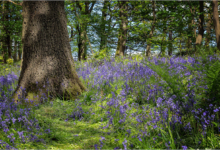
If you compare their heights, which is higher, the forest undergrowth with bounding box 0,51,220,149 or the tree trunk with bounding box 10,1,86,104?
the tree trunk with bounding box 10,1,86,104

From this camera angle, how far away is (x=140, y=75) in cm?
394

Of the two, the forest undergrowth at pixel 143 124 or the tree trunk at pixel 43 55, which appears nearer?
the forest undergrowth at pixel 143 124

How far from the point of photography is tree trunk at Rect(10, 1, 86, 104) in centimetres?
355

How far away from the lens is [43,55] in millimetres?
3576

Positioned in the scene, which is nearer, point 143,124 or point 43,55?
point 143,124

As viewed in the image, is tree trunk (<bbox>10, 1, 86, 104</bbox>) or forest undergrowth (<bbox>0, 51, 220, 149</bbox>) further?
tree trunk (<bbox>10, 1, 86, 104</bbox>)

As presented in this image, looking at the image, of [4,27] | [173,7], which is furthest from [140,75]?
[4,27]

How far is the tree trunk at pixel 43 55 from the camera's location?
3547 millimetres

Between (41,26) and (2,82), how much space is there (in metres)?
1.76

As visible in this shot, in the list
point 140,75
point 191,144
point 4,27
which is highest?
point 4,27

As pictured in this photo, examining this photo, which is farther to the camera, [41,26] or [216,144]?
[41,26]

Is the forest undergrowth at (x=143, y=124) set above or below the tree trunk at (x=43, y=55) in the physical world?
below

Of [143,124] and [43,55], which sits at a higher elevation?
[43,55]

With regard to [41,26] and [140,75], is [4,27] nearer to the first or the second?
→ [41,26]
